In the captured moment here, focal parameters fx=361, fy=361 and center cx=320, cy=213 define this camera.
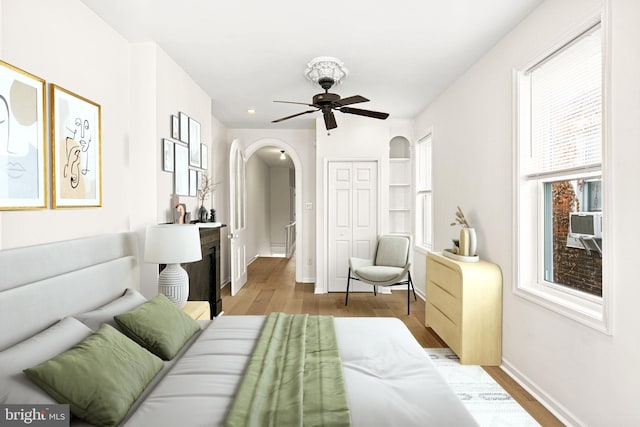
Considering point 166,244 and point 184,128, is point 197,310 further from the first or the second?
point 184,128

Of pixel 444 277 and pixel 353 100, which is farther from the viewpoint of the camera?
pixel 444 277

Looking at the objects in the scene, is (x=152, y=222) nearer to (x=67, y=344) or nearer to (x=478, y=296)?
(x=67, y=344)

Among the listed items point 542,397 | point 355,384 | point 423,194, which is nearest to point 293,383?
point 355,384

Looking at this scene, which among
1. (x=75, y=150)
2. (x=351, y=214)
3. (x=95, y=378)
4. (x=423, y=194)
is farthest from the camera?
(x=351, y=214)

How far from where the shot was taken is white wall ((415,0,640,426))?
1.73 metres

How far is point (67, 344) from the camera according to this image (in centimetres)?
159

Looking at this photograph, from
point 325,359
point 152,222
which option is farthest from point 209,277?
point 325,359

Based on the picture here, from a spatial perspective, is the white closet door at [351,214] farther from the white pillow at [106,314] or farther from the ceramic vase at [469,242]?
the white pillow at [106,314]

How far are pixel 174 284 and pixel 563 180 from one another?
2.80 meters

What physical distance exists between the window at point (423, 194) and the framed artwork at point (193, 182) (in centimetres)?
315

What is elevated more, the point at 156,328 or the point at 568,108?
the point at 568,108

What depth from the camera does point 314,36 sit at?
279cm

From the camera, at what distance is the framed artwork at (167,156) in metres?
3.05

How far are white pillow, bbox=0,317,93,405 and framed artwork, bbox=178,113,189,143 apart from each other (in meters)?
2.07
